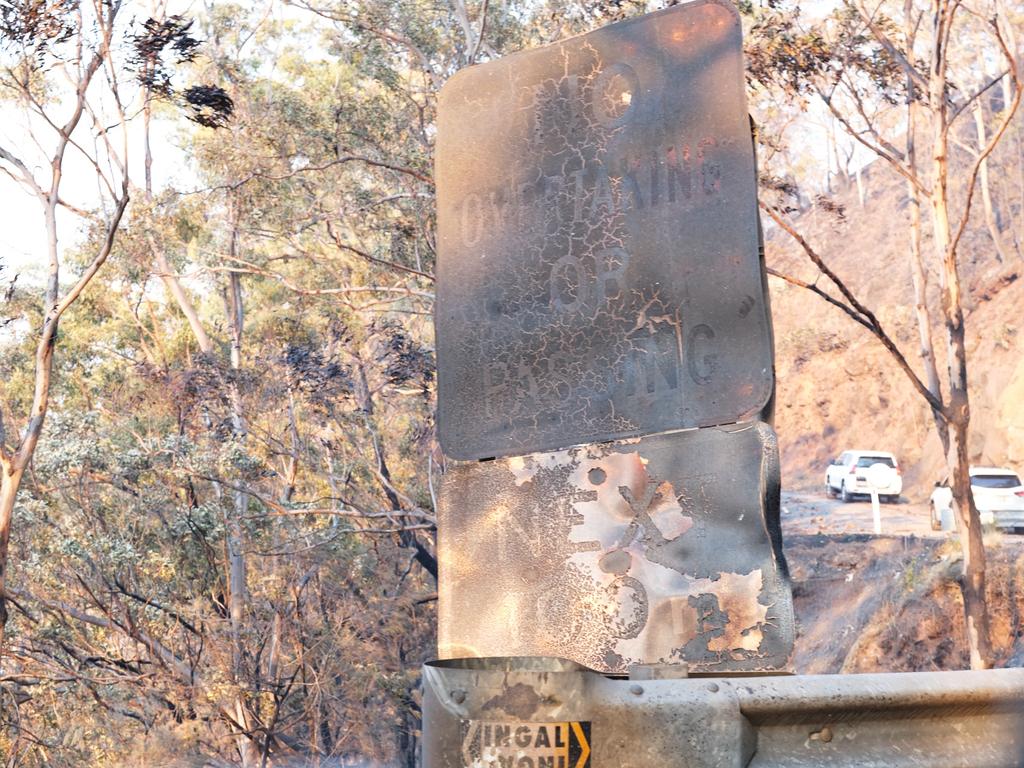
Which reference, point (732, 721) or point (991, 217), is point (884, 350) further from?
point (732, 721)

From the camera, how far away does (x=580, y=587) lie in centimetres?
386

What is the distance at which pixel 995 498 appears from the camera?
888 inches

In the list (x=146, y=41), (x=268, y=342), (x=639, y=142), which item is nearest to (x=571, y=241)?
(x=639, y=142)

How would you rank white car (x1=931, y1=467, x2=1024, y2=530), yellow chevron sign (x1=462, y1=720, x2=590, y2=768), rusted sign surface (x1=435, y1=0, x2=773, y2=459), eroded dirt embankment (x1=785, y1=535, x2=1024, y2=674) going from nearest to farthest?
yellow chevron sign (x1=462, y1=720, x2=590, y2=768), rusted sign surface (x1=435, y1=0, x2=773, y2=459), eroded dirt embankment (x1=785, y1=535, x2=1024, y2=674), white car (x1=931, y1=467, x2=1024, y2=530)

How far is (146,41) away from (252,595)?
8.93m

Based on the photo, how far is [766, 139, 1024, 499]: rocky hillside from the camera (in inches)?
1246

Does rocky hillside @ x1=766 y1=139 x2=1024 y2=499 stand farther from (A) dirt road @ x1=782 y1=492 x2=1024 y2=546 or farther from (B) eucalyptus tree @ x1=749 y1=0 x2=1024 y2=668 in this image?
(B) eucalyptus tree @ x1=749 y1=0 x2=1024 y2=668

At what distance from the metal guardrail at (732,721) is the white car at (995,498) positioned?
21.1 meters

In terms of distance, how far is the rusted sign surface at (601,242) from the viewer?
3852 millimetres

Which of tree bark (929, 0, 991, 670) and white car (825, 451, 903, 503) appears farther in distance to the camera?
white car (825, 451, 903, 503)

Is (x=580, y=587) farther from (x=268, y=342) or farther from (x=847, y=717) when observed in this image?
(x=268, y=342)

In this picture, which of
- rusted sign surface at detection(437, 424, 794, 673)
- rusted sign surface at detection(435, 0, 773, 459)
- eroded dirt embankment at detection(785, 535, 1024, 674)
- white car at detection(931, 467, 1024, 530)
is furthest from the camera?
white car at detection(931, 467, 1024, 530)

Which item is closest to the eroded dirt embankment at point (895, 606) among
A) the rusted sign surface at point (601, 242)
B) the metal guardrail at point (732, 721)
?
the rusted sign surface at point (601, 242)

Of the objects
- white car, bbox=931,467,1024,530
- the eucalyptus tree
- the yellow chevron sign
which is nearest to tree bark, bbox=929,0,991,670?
the eucalyptus tree
